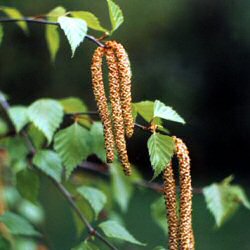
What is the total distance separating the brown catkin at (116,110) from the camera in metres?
1.35

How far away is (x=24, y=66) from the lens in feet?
39.8

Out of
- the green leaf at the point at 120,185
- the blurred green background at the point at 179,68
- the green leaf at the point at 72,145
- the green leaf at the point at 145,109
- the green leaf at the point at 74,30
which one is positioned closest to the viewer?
the green leaf at the point at 74,30

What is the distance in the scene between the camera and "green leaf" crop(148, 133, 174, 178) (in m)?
1.37

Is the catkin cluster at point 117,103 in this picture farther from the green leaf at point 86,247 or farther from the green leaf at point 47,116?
the green leaf at point 47,116

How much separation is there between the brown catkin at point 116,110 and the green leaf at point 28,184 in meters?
0.70

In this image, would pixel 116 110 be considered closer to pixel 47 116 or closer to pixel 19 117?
pixel 47 116

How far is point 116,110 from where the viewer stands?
4.49 ft

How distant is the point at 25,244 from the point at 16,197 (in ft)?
1.25

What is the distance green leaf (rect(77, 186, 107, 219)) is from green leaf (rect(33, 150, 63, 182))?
3.1 inches

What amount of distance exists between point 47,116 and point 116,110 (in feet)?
1.85

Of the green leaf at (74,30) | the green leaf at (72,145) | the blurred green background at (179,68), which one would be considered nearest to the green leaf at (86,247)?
the green leaf at (72,145)

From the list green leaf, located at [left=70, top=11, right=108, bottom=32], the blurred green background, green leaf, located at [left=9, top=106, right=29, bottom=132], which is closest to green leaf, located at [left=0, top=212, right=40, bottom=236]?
green leaf, located at [left=9, top=106, right=29, bottom=132]

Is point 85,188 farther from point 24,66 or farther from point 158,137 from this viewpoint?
point 24,66

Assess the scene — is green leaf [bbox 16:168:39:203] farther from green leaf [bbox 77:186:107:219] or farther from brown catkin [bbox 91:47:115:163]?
brown catkin [bbox 91:47:115:163]
